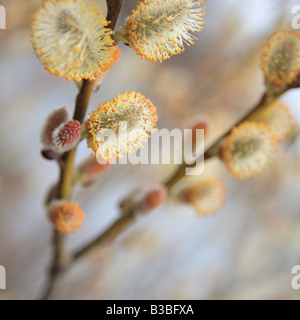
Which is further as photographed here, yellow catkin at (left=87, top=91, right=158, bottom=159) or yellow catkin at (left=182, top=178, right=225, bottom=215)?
yellow catkin at (left=182, top=178, right=225, bottom=215)

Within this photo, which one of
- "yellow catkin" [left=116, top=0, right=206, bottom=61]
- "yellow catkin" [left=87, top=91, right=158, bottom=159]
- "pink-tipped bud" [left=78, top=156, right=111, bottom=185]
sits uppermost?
"yellow catkin" [left=116, top=0, right=206, bottom=61]

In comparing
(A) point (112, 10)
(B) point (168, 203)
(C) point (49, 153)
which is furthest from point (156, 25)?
(B) point (168, 203)

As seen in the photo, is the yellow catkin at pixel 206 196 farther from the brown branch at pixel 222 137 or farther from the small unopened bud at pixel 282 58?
the small unopened bud at pixel 282 58

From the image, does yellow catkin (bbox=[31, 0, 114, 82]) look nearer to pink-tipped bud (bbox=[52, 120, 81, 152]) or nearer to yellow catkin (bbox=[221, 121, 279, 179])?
pink-tipped bud (bbox=[52, 120, 81, 152])

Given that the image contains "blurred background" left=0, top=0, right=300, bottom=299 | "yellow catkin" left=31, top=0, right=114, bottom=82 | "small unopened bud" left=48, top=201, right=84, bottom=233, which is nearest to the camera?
"yellow catkin" left=31, top=0, right=114, bottom=82

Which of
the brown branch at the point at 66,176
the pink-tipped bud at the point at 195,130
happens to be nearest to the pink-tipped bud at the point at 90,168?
the brown branch at the point at 66,176

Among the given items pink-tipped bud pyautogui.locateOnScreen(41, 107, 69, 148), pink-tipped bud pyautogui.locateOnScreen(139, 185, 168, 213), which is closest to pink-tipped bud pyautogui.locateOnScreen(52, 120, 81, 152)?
pink-tipped bud pyautogui.locateOnScreen(41, 107, 69, 148)

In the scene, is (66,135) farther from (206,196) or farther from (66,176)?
(206,196)
